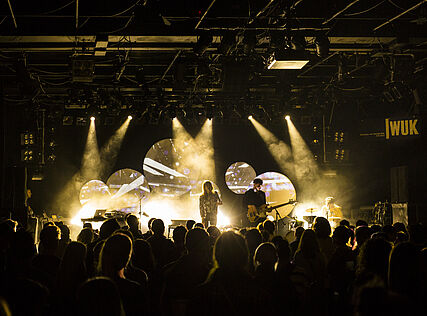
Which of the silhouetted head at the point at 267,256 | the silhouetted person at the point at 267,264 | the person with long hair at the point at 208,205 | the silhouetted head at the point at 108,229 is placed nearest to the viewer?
the silhouetted person at the point at 267,264

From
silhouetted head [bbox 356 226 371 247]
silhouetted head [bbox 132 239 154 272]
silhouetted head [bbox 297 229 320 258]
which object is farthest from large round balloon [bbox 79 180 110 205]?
silhouetted head [bbox 297 229 320 258]

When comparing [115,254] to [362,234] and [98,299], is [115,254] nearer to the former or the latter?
[98,299]

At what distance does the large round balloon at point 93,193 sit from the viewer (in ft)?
57.7

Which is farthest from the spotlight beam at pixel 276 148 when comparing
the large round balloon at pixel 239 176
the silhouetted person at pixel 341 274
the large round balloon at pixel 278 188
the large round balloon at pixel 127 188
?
the silhouetted person at pixel 341 274

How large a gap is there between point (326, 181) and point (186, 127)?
552cm

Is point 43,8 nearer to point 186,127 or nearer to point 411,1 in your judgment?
point 411,1

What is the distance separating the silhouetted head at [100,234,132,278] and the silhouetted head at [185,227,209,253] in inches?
28.6

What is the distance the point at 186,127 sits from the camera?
60.5 ft

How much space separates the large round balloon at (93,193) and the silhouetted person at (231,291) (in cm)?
1488

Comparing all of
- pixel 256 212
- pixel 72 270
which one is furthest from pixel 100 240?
pixel 256 212

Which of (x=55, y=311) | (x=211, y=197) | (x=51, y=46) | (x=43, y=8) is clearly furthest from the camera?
(x=211, y=197)

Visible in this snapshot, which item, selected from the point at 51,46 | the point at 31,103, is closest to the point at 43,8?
the point at 51,46

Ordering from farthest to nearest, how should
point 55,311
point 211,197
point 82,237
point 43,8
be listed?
1. point 211,197
2. point 43,8
3. point 82,237
4. point 55,311

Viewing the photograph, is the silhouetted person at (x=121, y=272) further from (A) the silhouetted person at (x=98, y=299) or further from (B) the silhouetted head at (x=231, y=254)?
(A) the silhouetted person at (x=98, y=299)
